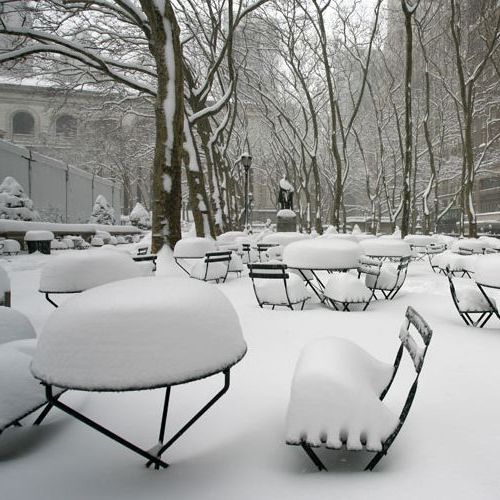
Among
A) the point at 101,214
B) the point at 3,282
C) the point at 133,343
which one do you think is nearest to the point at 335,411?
the point at 133,343

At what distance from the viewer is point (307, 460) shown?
7.00 feet

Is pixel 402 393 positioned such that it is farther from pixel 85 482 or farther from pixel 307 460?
pixel 85 482

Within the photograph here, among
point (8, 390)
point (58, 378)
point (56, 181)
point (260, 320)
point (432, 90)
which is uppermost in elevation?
point (432, 90)

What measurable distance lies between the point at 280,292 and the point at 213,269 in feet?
10.2

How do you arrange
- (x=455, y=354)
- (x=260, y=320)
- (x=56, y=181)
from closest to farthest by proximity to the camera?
1. (x=455, y=354)
2. (x=260, y=320)
3. (x=56, y=181)

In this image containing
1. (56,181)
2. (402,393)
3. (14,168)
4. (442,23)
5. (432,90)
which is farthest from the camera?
(432,90)

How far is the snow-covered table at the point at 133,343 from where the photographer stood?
66.8 inches

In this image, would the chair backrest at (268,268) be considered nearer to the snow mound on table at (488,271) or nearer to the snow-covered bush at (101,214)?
the snow mound on table at (488,271)

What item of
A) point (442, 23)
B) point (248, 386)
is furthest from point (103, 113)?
point (248, 386)

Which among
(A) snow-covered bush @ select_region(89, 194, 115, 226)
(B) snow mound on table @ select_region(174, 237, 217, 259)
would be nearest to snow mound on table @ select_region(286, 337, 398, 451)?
(B) snow mound on table @ select_region(174, 237, 217, 259)

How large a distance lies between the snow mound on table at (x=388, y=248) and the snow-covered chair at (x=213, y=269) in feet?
9.56

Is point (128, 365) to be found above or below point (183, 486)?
above

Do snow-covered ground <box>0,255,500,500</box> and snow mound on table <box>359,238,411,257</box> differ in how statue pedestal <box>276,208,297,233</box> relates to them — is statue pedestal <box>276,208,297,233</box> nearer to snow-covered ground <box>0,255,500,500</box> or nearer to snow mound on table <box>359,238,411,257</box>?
snow mound on table <box>359,238,411,257</box>

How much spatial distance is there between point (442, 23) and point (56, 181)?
23010mm
